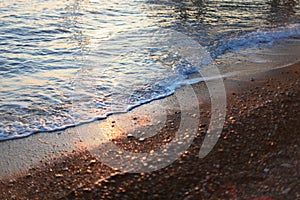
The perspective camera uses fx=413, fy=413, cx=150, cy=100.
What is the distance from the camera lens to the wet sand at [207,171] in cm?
277

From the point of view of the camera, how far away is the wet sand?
9.09 ft

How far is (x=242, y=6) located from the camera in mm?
10734

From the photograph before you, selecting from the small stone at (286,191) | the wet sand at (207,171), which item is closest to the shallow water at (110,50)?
the wet sand at (207,171)

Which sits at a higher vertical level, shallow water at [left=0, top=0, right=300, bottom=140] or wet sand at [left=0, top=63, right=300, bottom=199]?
wet sand at [left=0, top=63, right=300, bottom=199]

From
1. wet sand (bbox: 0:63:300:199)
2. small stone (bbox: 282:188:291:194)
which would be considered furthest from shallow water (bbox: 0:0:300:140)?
small stone (bbox: 282:188:291:194)

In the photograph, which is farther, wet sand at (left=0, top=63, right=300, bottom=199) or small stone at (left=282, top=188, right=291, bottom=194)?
wet sand at (left=0, top=63, right=300, bottom=199)

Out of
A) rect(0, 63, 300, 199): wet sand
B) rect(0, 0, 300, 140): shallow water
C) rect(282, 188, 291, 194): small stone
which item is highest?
rect(282, 188, 291, 194): small stone

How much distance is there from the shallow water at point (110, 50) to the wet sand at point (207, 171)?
1.00 m

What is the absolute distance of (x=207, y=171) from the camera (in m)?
2.98

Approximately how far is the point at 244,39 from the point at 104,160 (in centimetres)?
487

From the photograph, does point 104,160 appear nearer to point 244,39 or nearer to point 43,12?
point 244,39

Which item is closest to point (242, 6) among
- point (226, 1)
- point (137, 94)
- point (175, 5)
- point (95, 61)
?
point (226, 1)

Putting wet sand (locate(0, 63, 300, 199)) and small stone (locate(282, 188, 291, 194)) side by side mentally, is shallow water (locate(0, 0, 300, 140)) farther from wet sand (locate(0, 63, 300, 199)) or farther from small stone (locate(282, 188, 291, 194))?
small stone (locate(282, 188, 291, 194))

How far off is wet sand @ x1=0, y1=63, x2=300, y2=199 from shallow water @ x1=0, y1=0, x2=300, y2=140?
3.27ft
